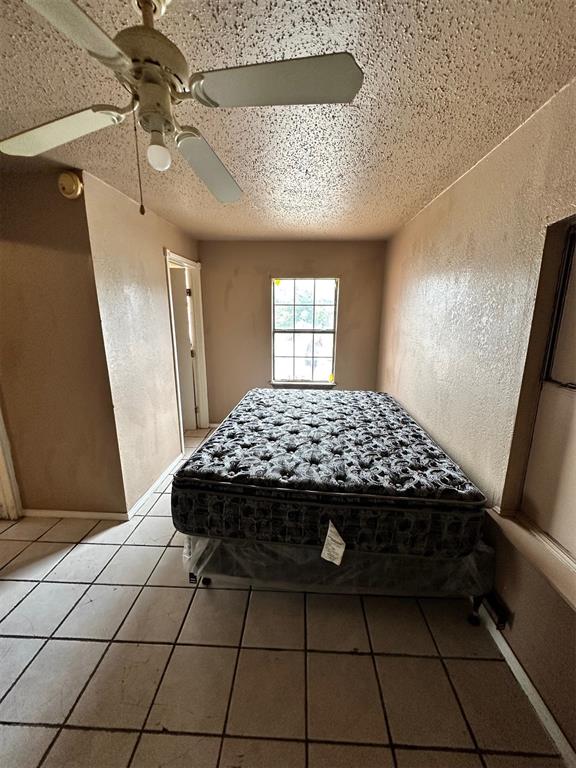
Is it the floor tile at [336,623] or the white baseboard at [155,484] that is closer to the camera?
the floor tile at [336,623]

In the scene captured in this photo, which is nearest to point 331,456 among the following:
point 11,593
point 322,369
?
point 11,593

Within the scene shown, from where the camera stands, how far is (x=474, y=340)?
1.68 metres

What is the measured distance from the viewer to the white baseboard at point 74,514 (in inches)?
88.7

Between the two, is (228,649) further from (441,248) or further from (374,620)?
(441,248)

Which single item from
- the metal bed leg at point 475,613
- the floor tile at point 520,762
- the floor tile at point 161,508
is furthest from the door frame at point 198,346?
the floor tile at point 520,762

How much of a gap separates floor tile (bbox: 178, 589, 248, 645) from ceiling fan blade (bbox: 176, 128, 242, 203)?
201 cm

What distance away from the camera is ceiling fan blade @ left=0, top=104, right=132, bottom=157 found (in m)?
0.85

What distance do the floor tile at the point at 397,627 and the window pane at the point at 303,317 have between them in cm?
292

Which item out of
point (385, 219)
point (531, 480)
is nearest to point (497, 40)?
point (531, 480)

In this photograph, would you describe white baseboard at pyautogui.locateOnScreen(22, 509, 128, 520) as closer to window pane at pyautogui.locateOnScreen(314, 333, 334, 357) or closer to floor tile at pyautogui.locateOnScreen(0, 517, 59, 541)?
floor tile at pyautogui.locateOnScreen(0, 517, 59, 541)

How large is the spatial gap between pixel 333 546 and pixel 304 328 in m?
2.81

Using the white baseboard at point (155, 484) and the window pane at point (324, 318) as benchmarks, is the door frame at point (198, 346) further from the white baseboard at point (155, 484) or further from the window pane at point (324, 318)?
the window pane at point (324, 318)

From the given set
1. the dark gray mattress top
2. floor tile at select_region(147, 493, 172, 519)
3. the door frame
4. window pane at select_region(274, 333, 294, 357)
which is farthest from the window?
floor tile at select_region(147, 493, 172, 519)

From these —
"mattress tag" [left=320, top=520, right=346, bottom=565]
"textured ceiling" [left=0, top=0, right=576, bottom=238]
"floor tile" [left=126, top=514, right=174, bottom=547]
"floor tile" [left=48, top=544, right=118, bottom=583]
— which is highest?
"textured ceiling" [left=0, top=0, right=576, bottom=238]
